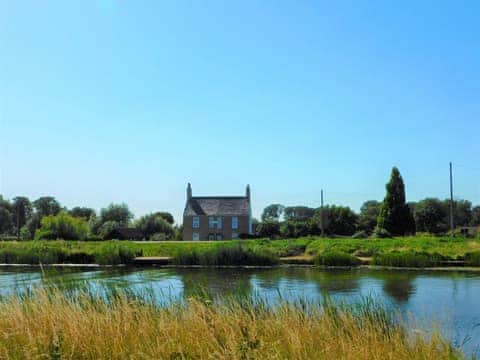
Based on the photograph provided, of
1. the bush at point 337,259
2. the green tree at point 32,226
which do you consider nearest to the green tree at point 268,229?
the bush at point 337,259

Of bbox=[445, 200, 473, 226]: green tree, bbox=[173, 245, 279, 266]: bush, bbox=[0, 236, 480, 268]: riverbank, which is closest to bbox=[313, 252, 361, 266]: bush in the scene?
bbox=[0, 236, 480, 268]: riverbank

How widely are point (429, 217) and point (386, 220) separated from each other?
24191 mm

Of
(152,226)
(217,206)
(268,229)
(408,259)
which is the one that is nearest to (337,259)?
(408,259)

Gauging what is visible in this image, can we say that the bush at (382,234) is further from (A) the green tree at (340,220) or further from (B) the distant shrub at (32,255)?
(B) the distant shrub at (32,255)

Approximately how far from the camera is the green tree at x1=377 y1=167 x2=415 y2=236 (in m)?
41.5

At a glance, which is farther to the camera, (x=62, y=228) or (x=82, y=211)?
(x=82, y=211)

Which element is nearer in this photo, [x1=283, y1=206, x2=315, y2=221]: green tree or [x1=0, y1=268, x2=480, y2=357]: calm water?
[x1=0, y1=268, x2=480, y2=357]: calm water

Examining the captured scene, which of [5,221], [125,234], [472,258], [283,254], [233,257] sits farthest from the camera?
[5,221]

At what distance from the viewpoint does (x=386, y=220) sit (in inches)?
1642

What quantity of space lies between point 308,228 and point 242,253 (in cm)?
2892

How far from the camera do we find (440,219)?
64875 mm

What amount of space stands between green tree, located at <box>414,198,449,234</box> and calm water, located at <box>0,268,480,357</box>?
4143 centimetres

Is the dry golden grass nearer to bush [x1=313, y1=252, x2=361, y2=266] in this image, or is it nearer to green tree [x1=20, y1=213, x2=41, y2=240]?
bush [x1=313, y1=252, x2=361, y2=266]

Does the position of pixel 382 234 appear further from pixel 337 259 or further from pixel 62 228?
pixel 62 228
